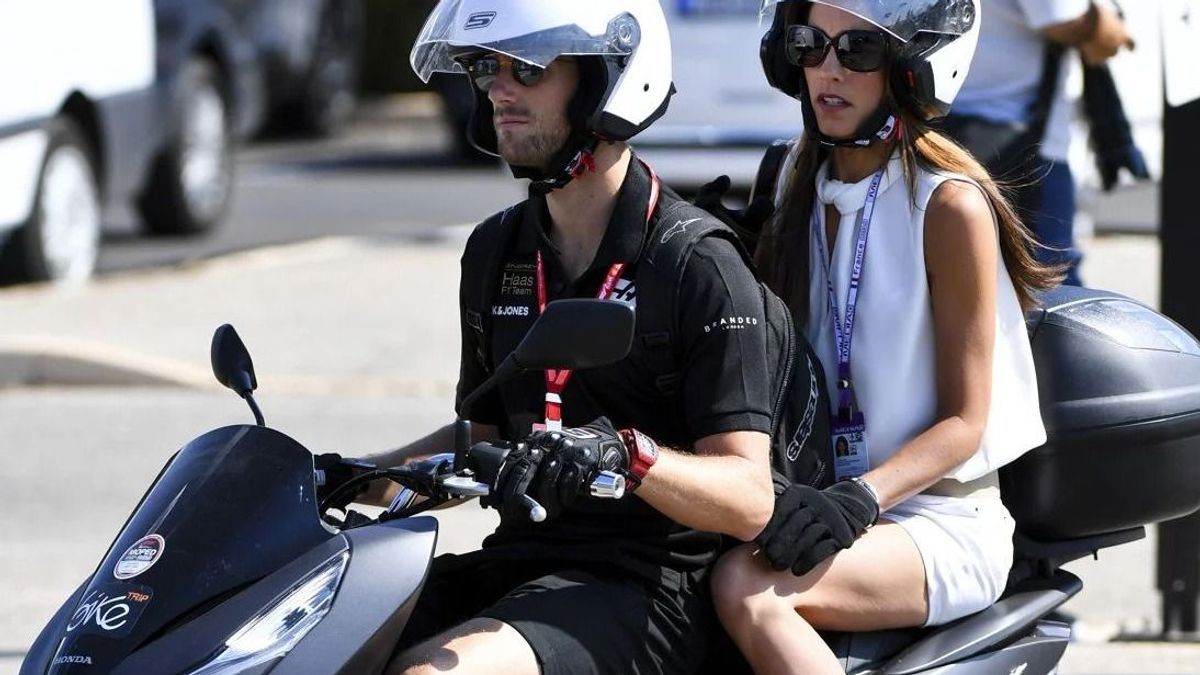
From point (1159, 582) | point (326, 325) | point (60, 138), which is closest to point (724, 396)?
point (1159, 582)

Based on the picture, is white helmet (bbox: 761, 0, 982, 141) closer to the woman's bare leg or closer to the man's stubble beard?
the man's stubble beard

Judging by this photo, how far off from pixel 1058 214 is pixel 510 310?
1.91 meters

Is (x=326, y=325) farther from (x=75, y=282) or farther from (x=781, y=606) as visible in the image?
(x=781, y=606)

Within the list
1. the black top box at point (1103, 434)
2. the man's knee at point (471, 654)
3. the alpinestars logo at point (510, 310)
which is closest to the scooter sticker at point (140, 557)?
the man's knee at point (471, 654)

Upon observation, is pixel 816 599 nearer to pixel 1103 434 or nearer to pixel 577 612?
pixel 577 612

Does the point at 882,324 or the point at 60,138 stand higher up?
the point at 882,324

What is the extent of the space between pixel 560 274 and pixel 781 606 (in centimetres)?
60

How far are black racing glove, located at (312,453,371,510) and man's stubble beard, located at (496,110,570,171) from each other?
505 mm

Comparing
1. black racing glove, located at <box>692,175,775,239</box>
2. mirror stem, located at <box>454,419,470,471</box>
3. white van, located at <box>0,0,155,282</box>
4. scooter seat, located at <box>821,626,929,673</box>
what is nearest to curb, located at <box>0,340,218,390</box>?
white van, located at <box>0,0,155,282</box>

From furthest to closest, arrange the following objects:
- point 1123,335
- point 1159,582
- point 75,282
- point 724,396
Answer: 1. point 75,282
2. point 1159,582
3. point 1123,335
4. point 724,396

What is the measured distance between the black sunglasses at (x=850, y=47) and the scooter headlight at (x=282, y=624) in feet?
4.01

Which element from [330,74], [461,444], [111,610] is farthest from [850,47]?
[330,74]

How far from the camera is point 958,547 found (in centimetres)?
331

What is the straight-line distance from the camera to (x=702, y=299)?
10.3ft
